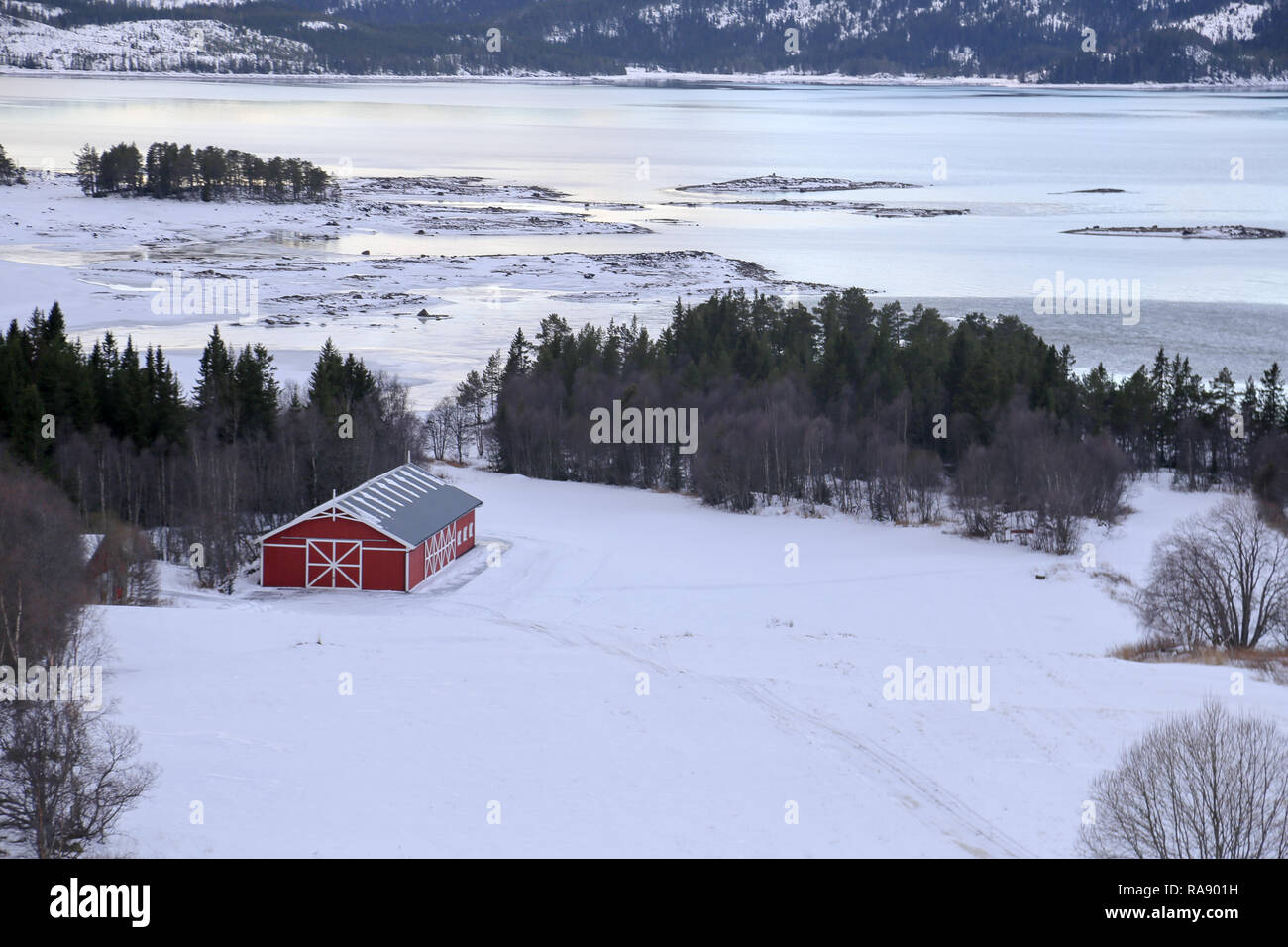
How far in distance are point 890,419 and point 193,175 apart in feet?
241

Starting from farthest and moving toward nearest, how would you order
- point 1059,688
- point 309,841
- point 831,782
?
point 1059,688, point 831,782, point 309,841

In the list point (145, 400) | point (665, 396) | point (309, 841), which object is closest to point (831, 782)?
point (309, 841)

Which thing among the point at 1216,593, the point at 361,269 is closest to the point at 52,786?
the point at 1216,593

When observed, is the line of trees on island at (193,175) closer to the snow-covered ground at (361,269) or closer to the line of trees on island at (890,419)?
the snow-covered ground at (361,269)

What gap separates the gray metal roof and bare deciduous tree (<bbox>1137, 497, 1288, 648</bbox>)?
15.5m

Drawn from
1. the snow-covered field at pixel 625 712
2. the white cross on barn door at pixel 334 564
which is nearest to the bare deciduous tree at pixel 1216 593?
the snow-covered field at pixel 625 712

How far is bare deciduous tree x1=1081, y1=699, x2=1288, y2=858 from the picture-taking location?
42.2 ft

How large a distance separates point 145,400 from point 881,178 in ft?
343

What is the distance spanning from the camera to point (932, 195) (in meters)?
115

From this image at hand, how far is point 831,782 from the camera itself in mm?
18344

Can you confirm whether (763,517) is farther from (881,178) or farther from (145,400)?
(881,178)

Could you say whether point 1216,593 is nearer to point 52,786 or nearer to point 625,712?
point 625,712

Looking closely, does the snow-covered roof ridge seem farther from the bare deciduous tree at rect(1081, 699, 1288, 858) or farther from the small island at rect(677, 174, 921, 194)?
the small island at rect(677, 174, 921, 194)

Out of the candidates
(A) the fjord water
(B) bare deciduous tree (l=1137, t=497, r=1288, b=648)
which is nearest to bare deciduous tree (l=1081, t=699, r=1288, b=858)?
(B) bare deciduous tree (l=1137, t=497, r=1288, b=648)
